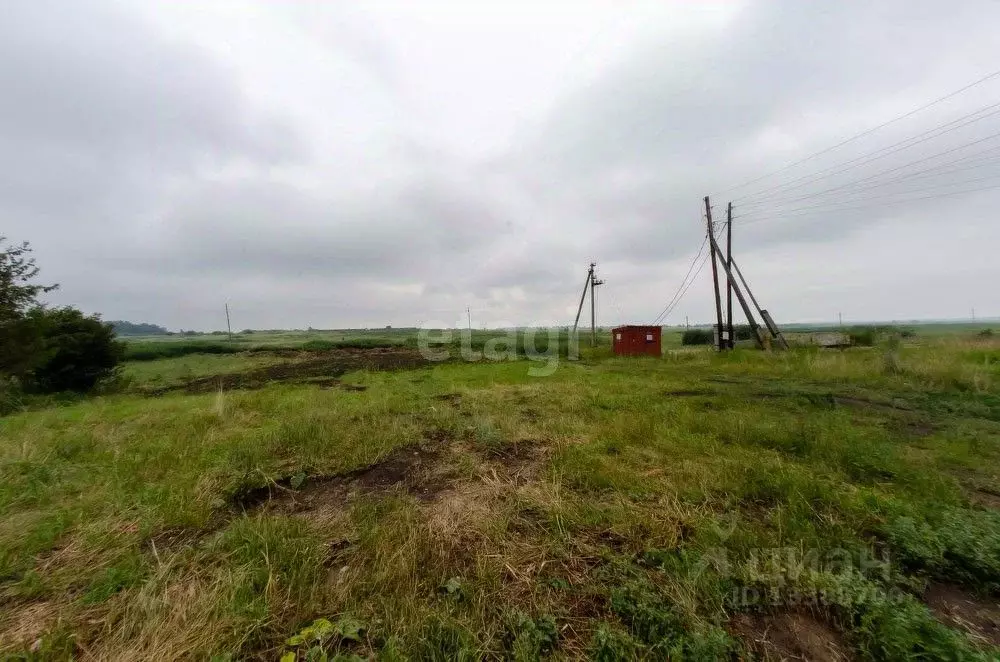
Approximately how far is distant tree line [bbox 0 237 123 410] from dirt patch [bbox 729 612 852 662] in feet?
55.9

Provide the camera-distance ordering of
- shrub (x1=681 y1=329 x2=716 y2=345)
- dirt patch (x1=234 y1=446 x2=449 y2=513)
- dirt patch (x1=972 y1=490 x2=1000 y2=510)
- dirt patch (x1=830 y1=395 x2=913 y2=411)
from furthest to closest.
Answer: shrub (x1=681 y1=329 x2=716 y2=345)
dirt patch (x1=830 y1=395 x2=913 y2=411)
dirt patch (x1=234 y1=446 x2=449 y2=513)
dirt patch (x1=972 y1=490 x2=1000 y2=510)

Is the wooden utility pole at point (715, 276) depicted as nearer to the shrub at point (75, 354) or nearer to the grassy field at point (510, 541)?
the grassy field at point (510, 541)

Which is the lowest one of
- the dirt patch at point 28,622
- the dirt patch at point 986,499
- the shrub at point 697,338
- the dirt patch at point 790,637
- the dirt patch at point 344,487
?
the dirt patch at point 986,499

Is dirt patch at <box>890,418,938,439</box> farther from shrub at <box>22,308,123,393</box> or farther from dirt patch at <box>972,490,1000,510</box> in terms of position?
shrub at <box>22,308,123,393</box>

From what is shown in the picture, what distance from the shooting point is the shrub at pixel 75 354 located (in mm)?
12188

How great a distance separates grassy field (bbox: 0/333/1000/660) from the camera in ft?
6.15

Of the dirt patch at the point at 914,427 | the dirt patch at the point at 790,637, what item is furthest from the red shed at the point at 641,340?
the dirt patch at the point at 790,637

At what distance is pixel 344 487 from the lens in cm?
391

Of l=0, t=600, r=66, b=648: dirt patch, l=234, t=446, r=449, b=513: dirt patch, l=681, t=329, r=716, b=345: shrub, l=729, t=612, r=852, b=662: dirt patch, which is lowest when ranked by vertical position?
l=729, t=612, r=852, b=662: dirt patch

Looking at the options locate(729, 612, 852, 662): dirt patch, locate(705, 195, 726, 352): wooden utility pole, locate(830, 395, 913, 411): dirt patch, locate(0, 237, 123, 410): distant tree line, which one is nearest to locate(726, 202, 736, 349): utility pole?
locate(705, 195, 726, 352): wooden utility pole

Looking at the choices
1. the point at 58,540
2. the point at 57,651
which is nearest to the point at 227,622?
the point at 57,651

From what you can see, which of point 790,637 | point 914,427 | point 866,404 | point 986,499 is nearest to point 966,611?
point 790,637

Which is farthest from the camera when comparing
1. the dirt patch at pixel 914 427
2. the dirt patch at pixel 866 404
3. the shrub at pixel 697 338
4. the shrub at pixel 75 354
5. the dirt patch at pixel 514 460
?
the shrub at pixel 697 338

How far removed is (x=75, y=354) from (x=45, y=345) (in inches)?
105
